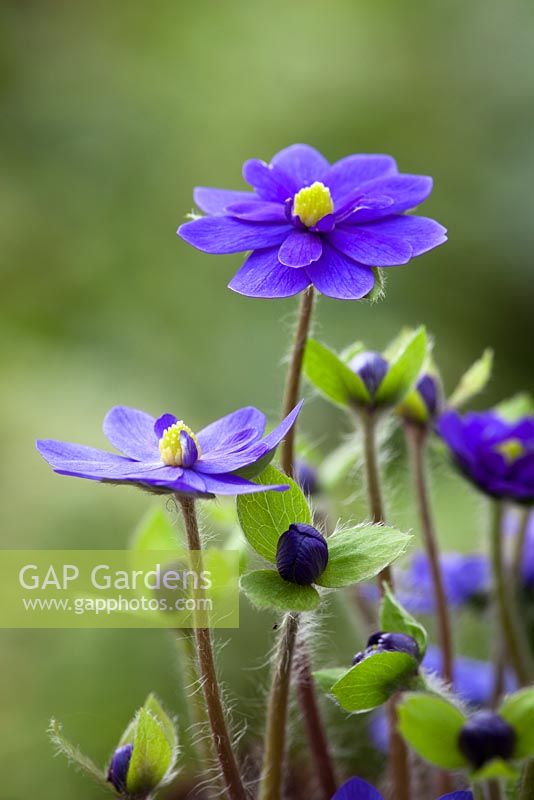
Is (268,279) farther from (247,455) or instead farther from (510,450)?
(510,450)

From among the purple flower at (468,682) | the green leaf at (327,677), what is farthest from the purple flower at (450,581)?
the green leaf at (327,677)

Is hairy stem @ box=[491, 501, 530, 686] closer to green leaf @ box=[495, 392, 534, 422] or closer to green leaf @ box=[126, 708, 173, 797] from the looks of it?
green leaf @ box=[495, 392, 534, 422]

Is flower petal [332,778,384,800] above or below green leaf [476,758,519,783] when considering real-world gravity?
above

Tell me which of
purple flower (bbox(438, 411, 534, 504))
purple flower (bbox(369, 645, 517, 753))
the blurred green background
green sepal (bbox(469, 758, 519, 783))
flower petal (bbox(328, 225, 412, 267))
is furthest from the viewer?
the blurred green background

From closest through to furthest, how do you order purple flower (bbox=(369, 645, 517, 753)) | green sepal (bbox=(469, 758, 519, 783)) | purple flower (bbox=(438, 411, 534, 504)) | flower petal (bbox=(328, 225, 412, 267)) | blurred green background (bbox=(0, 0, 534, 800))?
green sepal (bbox=(469, 758, 519, 783)) → flower petal (bbox=(328, 225, 412, 267)) → purple flower (bbox=(438, 411, 534, 504)) → purple flower (bbox=(369, 645, 517, 753)) → blurred green background (bbox=(0, 0, 534, 800))

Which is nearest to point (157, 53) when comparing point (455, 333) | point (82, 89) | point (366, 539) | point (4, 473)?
point (82, 89)

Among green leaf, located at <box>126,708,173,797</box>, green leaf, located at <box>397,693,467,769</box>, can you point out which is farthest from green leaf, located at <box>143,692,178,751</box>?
green leaf, located at <box>397,693,467,769</box>

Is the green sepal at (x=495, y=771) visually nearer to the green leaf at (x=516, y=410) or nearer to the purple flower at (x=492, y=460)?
the purple flower at (x=492, y=460)

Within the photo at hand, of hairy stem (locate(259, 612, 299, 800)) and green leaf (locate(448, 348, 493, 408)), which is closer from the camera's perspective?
hairy stem (locate(259, 612, 299, 800))
